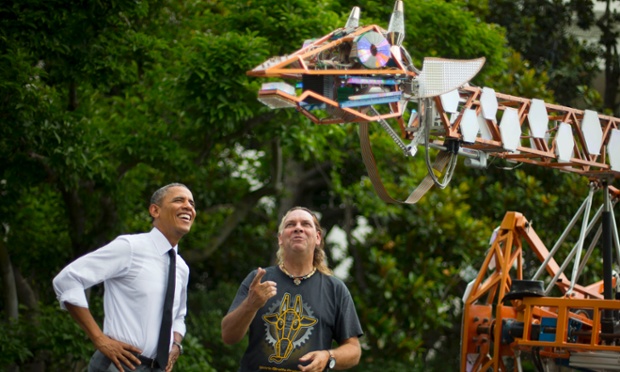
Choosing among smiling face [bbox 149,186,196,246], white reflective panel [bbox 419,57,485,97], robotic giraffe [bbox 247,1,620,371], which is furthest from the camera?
white reflective panel [bbox 419,57,485,97]

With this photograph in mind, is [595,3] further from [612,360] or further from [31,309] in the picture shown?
[612,360]

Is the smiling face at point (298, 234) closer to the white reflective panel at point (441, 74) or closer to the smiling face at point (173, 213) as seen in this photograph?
the smiling face at point (173, 213)

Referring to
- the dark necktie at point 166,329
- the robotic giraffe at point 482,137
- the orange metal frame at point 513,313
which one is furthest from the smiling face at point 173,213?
the orange metal frame at point 513,313

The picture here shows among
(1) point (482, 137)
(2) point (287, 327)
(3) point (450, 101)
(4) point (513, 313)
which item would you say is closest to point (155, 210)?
(2) point (287, 327)

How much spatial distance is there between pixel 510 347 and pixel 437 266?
6434 mm

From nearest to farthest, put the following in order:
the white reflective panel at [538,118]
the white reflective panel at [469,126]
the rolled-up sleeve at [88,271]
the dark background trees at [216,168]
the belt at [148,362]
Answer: the rolled-up sleeve at [88,271] → the belt at [148,362] → the white reflective panel at [469,126] → the white reflective panel at [538,118] → the dark background trees at [216,168]

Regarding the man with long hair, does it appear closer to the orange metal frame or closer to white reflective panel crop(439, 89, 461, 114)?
white reflective panel crop(439, 89, 461, 114)

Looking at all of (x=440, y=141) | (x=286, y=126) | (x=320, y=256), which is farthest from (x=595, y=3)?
(x=320, y=256)

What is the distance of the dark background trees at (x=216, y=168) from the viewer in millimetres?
11250

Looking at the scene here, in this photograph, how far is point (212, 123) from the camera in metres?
11.6

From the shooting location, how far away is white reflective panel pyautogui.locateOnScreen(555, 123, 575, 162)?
786cm

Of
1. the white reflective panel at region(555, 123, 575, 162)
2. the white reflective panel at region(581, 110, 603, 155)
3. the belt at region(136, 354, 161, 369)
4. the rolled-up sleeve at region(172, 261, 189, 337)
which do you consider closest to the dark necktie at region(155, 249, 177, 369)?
the belt at region(136, 354, 161, 369)

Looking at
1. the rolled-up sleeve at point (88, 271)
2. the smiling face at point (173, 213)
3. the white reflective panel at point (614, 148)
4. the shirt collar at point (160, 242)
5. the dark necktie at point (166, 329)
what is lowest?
the dark necktie at point (166, 329)

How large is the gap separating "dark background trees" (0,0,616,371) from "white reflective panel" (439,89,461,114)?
4368mm
